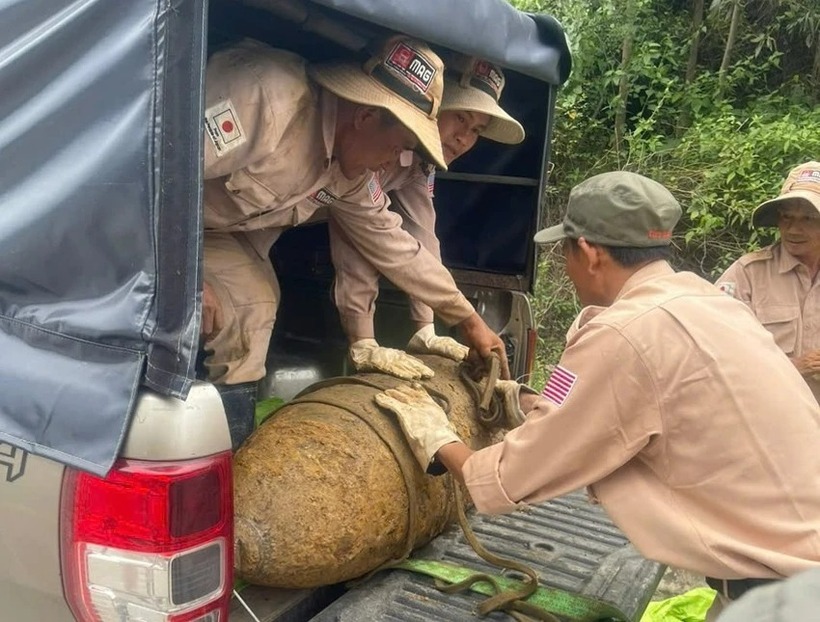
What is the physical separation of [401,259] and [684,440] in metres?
1.35

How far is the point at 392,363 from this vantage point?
264cm

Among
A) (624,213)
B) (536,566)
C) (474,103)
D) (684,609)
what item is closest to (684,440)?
(624,213)

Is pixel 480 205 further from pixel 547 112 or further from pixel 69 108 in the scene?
pixel 69 108

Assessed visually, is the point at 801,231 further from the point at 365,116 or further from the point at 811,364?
the point at 365,116

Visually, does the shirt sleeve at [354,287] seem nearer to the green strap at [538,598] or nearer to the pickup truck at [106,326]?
the green strap at [538,598]

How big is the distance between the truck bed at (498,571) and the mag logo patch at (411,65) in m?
1.25

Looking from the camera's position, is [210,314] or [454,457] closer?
[454,457]

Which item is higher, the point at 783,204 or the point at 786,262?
the point at 783,204

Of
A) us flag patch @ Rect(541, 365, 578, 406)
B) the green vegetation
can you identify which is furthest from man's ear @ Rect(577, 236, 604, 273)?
the green vegetation

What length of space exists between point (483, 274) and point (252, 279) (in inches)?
46.4

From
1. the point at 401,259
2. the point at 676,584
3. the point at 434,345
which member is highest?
the point at 401,259

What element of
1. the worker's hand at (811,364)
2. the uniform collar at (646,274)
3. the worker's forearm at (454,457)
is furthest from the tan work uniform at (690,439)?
the worker's hand at (811,364)

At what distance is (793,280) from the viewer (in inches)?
140

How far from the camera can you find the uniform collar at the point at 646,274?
6.59 ft
